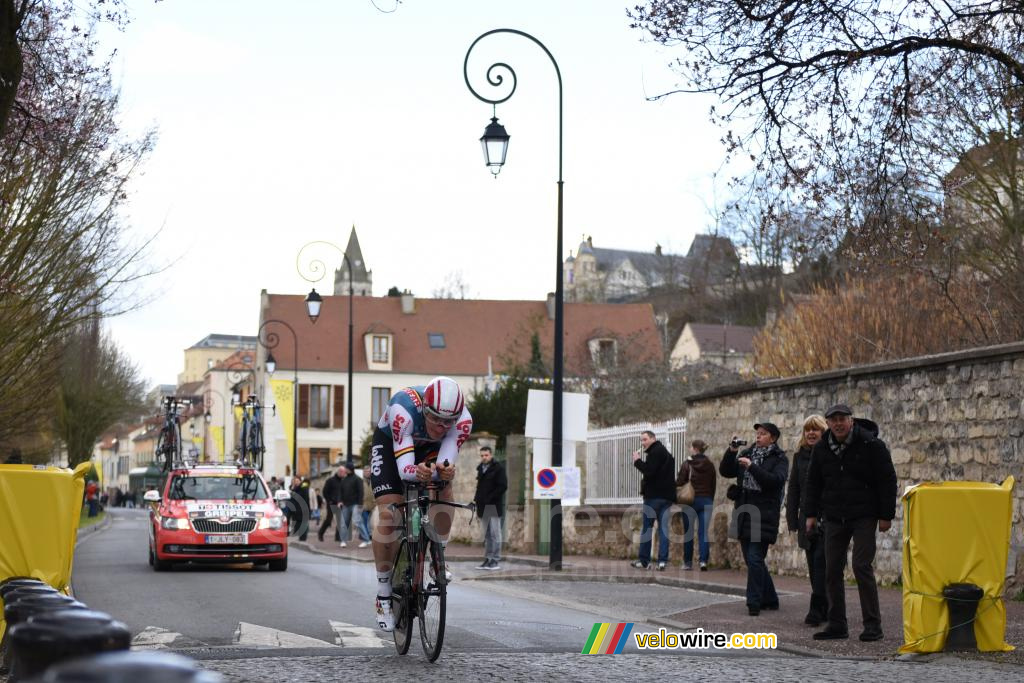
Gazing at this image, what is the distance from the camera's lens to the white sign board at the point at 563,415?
20078 mm

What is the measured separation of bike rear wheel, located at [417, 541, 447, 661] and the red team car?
1163 cm

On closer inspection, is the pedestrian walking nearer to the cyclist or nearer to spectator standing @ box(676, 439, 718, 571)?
spectator standing @ box(676, 439, 718, 571)

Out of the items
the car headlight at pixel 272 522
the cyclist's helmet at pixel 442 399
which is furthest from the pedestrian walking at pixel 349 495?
the cyclist's helmet at pixel 442 399

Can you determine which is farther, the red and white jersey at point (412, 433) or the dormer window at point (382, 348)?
the dormer window at point (382, 348)

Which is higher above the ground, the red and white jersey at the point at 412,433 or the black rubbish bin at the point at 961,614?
the red and white jersey at the point at 412,433

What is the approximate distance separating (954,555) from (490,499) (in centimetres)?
1258

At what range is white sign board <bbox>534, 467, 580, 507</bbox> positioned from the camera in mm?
19859

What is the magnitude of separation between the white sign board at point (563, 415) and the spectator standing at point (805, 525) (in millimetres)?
7603

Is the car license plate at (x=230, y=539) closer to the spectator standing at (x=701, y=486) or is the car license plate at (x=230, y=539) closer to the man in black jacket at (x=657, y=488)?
the man in black jacket at (x=657, y=488)

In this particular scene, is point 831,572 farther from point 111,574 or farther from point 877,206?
point 111,574

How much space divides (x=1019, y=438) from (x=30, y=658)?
12.1 m

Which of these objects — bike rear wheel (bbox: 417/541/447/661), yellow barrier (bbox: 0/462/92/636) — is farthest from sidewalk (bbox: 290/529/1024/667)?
yellow barrier (bbox: 0/462/92/636)

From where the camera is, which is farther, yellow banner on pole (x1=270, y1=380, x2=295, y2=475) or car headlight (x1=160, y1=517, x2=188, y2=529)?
yellow banner on pole (x1=270, y1=380, x2=295, y2=475)

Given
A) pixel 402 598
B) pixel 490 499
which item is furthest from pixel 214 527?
pixel 402 598
